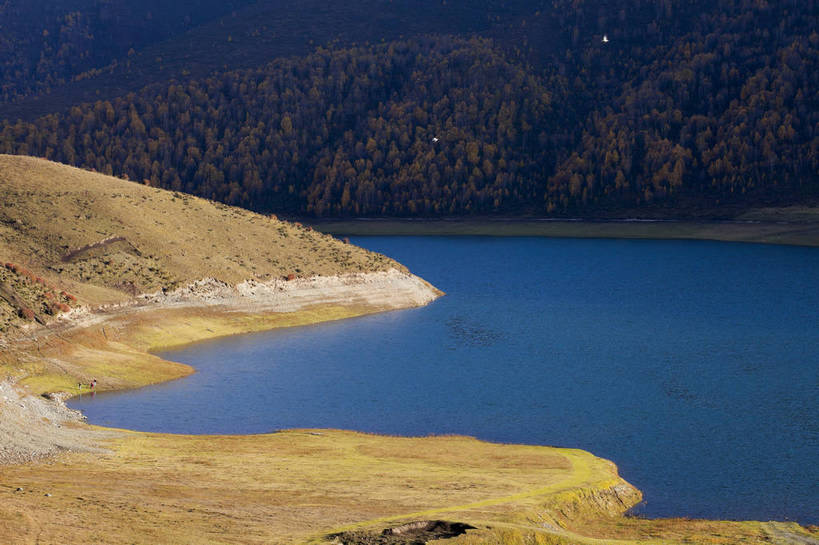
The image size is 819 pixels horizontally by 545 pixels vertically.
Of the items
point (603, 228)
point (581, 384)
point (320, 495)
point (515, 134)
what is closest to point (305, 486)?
point (320, 495)

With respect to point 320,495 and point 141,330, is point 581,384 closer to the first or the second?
point 320,495

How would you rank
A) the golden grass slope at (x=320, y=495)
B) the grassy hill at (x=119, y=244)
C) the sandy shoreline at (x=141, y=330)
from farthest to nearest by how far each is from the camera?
the grassy hill at (x=119, y=244)
the sandy shoreline at (x=141, y=330)
the golden grass slope at (x=320, y=495)

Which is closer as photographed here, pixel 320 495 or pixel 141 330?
pixel 320 495

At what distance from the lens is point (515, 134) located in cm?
18338

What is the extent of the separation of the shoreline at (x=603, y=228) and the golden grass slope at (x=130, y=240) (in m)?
67.1

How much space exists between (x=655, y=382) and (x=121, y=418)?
2443cm

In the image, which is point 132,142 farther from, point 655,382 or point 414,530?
point 414,530

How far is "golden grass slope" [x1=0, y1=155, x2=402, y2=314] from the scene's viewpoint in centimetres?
6006

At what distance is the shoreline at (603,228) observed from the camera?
127 meters

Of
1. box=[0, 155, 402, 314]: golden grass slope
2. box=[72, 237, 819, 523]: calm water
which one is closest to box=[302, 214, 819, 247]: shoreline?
box=[72, 237, 819, 523]: calm water

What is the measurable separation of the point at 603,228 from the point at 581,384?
99898 millimetres

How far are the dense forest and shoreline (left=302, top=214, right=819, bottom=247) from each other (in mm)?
5912

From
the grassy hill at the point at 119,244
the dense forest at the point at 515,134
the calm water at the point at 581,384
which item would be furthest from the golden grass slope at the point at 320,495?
the dense forest at the point at 515,134

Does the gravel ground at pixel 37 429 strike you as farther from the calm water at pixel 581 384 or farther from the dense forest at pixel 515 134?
the dense forest at pixel 515 134
